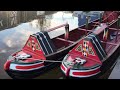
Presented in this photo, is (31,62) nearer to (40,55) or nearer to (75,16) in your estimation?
(40,55)

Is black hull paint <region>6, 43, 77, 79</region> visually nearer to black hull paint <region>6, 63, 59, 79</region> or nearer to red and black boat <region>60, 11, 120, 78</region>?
black hull paint <region>6, 63, 59, 79</region>

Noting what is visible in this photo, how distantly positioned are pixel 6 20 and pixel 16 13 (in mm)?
2454

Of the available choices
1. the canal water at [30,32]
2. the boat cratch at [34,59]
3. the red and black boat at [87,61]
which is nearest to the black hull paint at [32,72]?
the boat cratch at [34,59]

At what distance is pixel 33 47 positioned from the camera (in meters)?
14.0

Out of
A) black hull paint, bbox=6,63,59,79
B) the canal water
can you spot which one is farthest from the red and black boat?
the canal water

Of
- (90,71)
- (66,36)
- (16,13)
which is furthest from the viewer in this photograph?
(16,13)

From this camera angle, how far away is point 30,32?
→ 21.8 metres

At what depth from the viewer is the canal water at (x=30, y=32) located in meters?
14.3

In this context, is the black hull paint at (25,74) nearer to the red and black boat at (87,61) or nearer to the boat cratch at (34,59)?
the boat cratch at (34,59)

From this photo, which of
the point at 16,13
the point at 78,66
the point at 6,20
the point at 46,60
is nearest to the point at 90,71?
the point at 78,66

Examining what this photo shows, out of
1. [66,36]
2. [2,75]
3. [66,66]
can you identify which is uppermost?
[66,36]

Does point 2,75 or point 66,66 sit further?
point 2,75

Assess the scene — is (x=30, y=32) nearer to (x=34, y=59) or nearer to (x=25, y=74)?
(x=34, y=59)

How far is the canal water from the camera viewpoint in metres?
14.3
